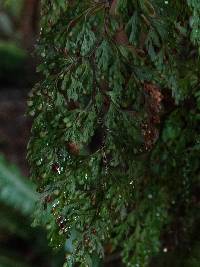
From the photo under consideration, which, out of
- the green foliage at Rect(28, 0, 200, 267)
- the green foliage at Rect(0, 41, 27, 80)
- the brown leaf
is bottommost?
the green foliage at Rect(28, 0, 200, 267)

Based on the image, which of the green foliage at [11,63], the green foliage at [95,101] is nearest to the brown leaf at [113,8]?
the green foliage at [95,101]

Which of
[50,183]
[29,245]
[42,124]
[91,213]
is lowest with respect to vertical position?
[91,213]

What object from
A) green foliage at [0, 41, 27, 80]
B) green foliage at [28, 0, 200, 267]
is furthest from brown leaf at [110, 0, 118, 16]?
green foliage at [0, 41, 27, 80]

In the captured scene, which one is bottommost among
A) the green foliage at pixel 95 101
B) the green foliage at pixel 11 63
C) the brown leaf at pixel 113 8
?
the green foliage at pixel 95 101

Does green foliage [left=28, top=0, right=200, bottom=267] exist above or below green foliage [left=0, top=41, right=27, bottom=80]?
below

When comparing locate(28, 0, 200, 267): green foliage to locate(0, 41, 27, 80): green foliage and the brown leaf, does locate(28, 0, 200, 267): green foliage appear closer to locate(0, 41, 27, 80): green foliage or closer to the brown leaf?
the brown leaf

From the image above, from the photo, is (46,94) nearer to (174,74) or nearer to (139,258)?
(174,74)

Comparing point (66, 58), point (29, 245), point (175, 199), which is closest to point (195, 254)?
point (175, 199)

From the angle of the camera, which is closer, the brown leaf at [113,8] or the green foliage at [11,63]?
the brown leaf at [113,8]

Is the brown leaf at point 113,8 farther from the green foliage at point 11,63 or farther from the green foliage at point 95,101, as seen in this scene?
the green foliage at point 11,63

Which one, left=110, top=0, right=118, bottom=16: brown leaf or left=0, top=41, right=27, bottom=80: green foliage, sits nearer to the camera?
left=110, top=0, right=118, bottom=16: brown leaf

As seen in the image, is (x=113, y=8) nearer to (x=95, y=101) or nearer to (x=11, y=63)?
(x=95, y=101)
